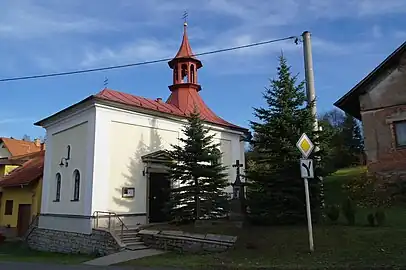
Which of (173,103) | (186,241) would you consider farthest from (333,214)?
(173,103)

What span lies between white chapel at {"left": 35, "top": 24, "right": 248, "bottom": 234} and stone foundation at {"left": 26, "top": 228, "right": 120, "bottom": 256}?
0.32 meters

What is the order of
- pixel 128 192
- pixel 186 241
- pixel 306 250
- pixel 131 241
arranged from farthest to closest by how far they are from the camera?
pixel 128 192 → pixel 131 241 → pixel 186 241 → pixel 306 250

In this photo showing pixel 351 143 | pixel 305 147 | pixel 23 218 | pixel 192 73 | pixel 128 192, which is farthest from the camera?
pixel 351 143

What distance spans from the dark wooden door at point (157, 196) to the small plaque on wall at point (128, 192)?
108 cm

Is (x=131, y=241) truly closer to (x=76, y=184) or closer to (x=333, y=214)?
(x=76, y=184)

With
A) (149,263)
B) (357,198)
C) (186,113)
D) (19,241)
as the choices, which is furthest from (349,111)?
(19,241)

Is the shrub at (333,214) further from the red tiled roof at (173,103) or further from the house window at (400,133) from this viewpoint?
the red tiled roof at (173,103)

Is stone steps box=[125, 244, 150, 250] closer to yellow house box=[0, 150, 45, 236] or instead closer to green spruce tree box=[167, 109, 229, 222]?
green spruce tree box=[167, 109, 229, 222]

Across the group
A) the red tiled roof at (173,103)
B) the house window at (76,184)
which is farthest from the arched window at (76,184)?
the red tiled roof at (173,103)

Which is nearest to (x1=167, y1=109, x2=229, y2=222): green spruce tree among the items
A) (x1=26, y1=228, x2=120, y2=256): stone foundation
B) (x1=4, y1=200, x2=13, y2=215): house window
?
(x1=26, y1=228, x2=120, y2=256): stone foundation

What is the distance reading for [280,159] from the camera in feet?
43.9

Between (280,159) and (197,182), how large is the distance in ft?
13.4

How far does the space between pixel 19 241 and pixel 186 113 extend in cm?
1234

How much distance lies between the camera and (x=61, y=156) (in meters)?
19.6
